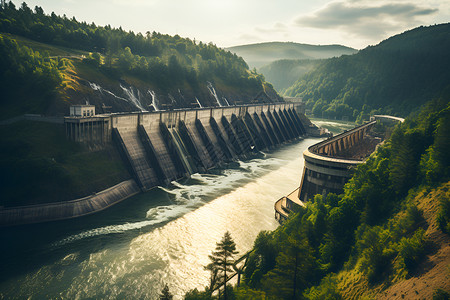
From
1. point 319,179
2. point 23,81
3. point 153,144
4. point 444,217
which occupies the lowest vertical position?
point 444,217

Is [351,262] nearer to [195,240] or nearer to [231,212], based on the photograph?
[195,240]

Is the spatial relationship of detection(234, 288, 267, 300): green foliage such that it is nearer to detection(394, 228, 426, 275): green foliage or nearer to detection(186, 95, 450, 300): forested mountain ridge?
detection(186, 95, 450, 300): forested mountain ridge

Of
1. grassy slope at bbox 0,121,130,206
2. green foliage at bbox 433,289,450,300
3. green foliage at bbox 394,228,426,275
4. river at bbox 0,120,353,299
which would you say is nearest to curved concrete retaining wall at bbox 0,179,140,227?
grassy slope at bbox 0,121,130,206

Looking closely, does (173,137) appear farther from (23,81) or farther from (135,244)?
(135,244)

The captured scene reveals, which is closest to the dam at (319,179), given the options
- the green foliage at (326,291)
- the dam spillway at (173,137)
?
the green foliage at (326,291)

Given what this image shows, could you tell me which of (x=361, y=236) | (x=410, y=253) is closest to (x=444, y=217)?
(x=410, y=253)

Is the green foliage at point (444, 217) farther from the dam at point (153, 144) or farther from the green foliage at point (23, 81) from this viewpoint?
the green foliage at point (23, 81)
